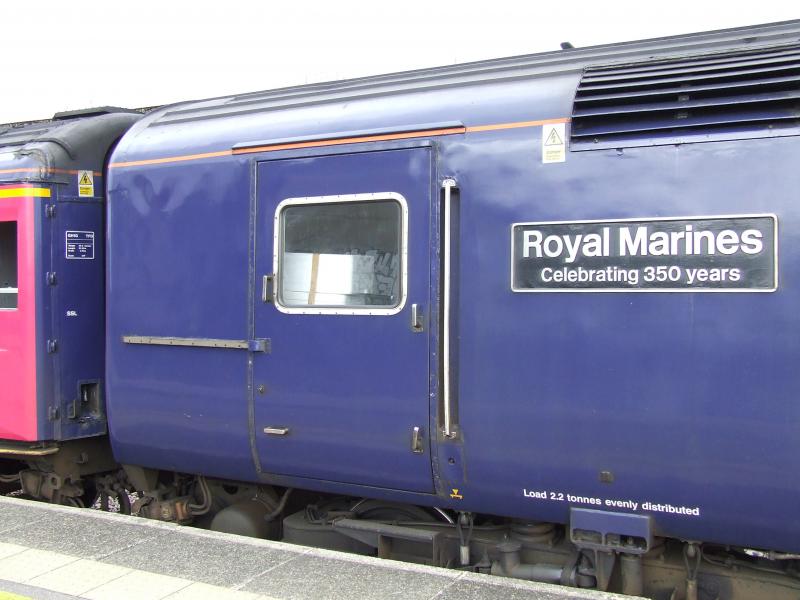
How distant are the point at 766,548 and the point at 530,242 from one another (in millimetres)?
1662

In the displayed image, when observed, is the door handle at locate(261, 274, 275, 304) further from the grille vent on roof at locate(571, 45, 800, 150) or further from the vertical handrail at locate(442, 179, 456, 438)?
the grille vent on roof at locate(571, 45, 800, 150)

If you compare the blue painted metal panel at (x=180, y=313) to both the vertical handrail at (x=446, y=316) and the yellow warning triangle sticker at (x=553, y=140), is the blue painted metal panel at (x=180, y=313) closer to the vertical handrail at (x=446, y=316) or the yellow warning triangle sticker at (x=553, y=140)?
the vertical handrail at (x=446, y=316)

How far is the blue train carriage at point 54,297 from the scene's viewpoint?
5359 millimetres

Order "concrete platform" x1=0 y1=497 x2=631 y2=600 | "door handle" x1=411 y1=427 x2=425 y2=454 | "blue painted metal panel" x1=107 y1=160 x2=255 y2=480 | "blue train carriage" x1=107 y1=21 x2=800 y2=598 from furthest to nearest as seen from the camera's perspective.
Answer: "blue painted metal panel" x1=107 y1=160 x2=255 y2=480 → "door handle" x1=411 y1=427 x2=425 y2=454 → "concrete platform" x1=0 y1=497 x2=631 y2=600 → "blue train carriage" x1=107 y1=21 x2=800 y2=598

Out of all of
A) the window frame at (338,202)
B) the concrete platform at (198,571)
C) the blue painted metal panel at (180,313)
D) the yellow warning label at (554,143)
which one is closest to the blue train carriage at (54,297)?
the blue painted metal panel at (180,313)

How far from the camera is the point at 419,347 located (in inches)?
158

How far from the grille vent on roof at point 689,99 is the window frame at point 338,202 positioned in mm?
940

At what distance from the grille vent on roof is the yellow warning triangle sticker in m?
0.06

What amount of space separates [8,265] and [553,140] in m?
3.91

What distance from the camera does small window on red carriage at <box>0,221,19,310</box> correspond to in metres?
5.51

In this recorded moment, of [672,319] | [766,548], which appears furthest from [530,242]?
[766,548]

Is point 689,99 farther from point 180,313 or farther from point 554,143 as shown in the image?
point 180,313

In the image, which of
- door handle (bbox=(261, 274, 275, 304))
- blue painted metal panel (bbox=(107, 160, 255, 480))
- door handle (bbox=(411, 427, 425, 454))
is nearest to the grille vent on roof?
door handle (bbox=(411, 427, 425, 454))

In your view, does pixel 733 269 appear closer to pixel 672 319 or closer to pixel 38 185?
pixel 672 319
